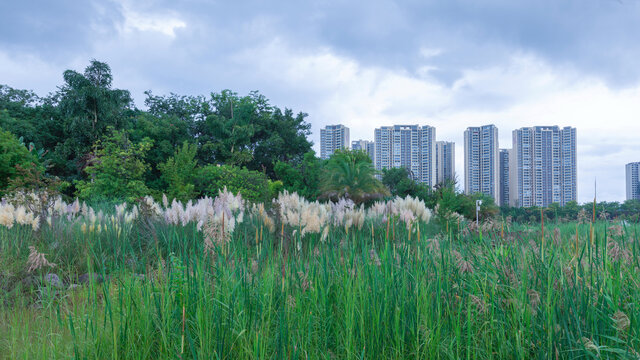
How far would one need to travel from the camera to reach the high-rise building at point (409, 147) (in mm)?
35188

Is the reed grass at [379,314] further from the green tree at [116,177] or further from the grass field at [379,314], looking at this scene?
the green tree at [116,177]

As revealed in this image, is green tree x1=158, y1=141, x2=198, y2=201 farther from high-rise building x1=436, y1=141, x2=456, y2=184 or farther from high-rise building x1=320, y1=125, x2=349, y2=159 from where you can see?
high-rise building x1=436, y1=141, x2=456, y2=184

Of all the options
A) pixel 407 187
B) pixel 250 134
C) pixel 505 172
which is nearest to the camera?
pixel 407 187

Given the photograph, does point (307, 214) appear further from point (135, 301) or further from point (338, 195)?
point (338, 195)

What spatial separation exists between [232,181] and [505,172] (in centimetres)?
2320

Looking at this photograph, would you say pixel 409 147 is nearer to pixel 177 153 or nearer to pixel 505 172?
pixel 505 172

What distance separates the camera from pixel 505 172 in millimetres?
30906

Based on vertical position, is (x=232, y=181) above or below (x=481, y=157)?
below

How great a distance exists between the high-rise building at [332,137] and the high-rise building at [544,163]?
1550cm

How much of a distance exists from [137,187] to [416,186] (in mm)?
11512

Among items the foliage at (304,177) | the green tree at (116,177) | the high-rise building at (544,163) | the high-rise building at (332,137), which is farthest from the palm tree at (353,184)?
the high-rise building at (332,137)

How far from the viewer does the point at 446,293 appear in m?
2.39

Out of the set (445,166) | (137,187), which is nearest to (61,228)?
(137,187)

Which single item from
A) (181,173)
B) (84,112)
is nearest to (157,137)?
A: (84,112)
